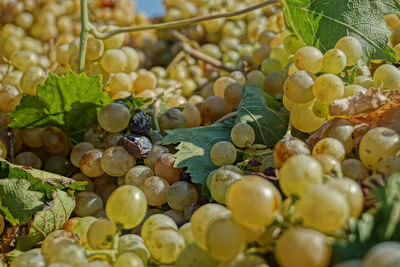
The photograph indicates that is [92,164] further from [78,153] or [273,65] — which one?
[273,65]

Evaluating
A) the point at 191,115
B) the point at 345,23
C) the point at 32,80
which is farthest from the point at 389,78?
the point at 32,80

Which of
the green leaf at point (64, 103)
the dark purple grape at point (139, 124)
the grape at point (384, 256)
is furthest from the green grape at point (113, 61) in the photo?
the grape at point (384, 256)

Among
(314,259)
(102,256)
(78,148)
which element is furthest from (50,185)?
(314,259)

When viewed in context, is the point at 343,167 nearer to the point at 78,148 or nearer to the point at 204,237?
the point at 204,237

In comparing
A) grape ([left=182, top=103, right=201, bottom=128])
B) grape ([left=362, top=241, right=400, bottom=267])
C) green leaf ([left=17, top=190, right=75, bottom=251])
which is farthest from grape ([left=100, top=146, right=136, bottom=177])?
grape ([left=362, top=241, right=400, bottom=267])

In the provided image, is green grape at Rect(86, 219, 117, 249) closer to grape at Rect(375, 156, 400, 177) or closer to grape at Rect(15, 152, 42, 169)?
grape at Rect(375, 156, 400, 177)

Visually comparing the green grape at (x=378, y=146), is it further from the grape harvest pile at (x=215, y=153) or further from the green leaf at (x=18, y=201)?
the green leaf at (x=18, y=201)

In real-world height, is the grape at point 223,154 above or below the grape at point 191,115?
above
